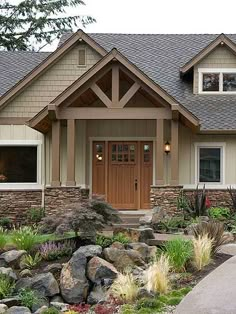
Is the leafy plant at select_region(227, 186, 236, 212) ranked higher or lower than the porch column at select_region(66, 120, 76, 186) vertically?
lower

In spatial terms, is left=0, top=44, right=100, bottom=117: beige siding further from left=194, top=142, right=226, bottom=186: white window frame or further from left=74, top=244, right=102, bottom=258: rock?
left=74, top=244, right=102, bottom=258: rock

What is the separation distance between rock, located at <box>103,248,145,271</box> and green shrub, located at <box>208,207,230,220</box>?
6163 mm

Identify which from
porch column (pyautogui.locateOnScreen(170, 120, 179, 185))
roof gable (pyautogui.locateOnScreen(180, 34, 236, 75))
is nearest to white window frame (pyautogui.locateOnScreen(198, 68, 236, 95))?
roof gable (pyautogui.locateOnScreen(180, 34, 236, 75))

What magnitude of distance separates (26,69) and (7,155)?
4.85 meters

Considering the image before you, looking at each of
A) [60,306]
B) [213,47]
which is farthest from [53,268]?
[213,47]

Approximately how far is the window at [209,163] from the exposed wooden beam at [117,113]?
2.59 meters

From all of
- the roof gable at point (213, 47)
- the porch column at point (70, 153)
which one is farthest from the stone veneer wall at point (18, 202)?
the roof gable at point (213, 47)

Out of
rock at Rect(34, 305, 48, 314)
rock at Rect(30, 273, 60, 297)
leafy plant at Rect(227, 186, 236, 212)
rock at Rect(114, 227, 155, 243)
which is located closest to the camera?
rock at Rect(34, 305, 48, 314)

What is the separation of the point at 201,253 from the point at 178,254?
418 millimetres

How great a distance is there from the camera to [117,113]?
658 inches

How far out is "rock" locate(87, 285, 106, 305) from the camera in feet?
30.7

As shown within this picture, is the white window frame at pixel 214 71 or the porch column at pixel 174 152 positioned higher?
the white window frame at pixel 214 71

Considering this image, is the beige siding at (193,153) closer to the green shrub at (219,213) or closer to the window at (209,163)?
the window at (209,163)

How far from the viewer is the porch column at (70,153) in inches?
657
